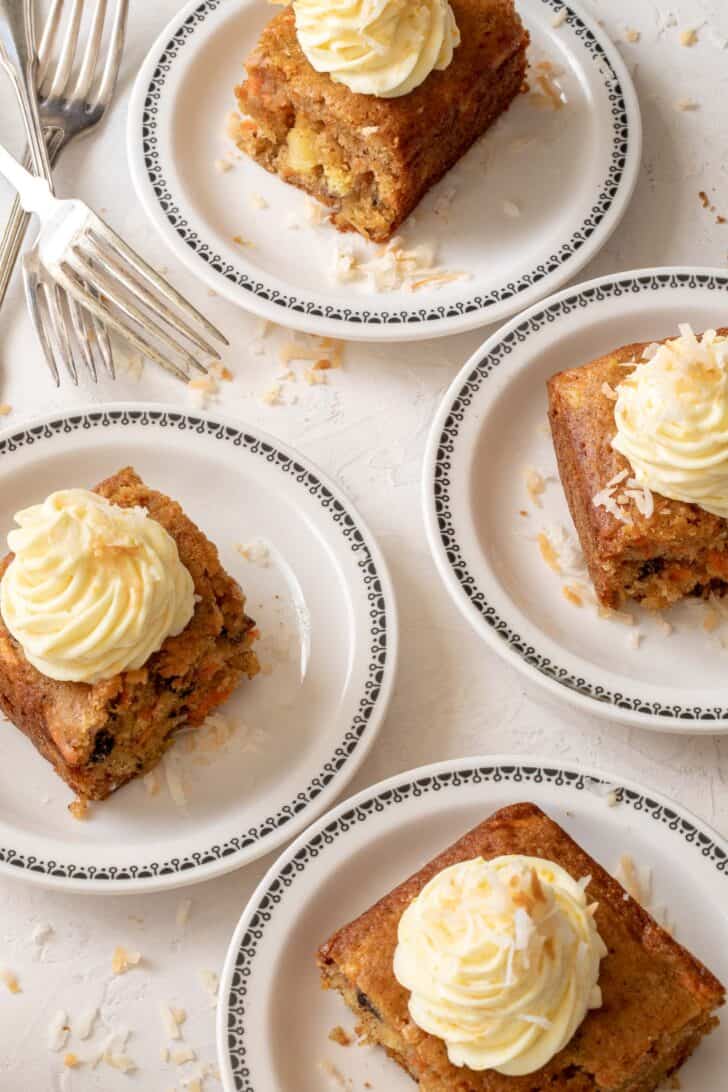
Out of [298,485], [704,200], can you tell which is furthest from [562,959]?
[704,200]

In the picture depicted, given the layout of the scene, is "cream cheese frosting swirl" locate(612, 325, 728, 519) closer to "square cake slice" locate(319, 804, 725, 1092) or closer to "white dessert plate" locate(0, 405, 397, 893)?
"white dessert plate" locate(0, 405, 397, 893)

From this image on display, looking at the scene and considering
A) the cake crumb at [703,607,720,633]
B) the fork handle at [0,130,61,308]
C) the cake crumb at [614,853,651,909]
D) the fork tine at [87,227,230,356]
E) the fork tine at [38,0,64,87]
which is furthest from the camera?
the fork tine at [38,0,64,87]

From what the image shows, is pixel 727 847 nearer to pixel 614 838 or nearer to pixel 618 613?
pixel 614 838

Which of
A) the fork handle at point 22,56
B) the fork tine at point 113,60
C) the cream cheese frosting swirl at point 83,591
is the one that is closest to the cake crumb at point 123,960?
the cream cheese frosting swirl at point 83,591

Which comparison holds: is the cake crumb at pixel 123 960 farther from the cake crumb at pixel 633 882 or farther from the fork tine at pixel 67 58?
the fork tine at pixel 67 58

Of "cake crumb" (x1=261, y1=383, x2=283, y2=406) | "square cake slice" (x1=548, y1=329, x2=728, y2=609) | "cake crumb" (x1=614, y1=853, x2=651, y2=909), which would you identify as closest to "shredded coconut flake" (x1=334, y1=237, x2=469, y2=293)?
"cake crumb" (x1=261, y1=383, x2=283, y2=406)

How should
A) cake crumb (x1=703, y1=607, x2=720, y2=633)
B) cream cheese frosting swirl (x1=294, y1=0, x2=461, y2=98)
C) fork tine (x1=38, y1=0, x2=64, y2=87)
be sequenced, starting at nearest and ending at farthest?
cake crumb (x1=703, y1=607, x2=720, y2=633) → cream cheese frosting swirl (x1=294, y1=0, x2=461, y2=98) → fork tine (x1=38, y1=0, x2=64, y2=87)
